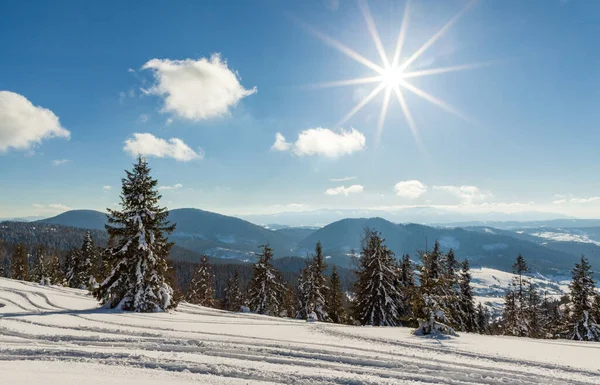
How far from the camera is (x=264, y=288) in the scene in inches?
1549

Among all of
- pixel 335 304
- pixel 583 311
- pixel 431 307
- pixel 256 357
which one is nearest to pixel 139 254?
pixel 256 357

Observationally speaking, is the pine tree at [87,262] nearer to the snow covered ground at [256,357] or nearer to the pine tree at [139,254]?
the pine tree at [139,254]

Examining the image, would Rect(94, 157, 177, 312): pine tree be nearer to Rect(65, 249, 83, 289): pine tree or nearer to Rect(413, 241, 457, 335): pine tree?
Rect(413, 241, 457, 335): pine tree

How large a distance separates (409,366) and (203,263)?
50.5 metres

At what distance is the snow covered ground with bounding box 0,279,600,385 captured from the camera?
7.71 m

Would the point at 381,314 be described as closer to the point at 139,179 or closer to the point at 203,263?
the point at 139,179

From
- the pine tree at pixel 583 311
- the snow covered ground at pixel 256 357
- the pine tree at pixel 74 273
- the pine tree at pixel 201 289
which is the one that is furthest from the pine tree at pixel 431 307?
the pine tree at pixel 74 273

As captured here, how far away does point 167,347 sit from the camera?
1027 centimetres

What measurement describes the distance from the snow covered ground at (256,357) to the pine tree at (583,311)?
75.4 feet

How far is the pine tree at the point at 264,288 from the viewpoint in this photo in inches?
1527

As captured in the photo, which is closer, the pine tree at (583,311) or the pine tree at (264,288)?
the pine tree at (583,311)

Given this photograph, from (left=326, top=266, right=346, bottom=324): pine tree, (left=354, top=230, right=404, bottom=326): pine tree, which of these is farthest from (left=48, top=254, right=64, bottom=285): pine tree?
(left=354, top=230, right=404, bottom=326): pine tree

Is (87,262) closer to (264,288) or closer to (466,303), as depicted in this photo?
(264,288)

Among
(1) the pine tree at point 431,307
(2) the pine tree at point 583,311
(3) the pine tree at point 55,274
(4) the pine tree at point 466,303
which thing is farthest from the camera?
(3) the pine tree at point 55,274
